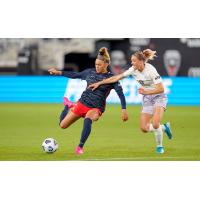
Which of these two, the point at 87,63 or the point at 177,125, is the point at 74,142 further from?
the point at 87,63

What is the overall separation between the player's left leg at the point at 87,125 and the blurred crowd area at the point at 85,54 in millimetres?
5643

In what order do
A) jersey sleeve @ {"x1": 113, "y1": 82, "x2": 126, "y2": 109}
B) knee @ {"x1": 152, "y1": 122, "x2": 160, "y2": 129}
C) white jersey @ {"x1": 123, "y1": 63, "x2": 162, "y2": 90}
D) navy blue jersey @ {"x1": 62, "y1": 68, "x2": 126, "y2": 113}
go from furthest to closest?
knee @ {"x1": 152, "y1": 122, "x2": 160, "y2": 129}
white jersey @ {"x1": 123, "y1": 63, "x2": 162, "y2": 90}
navy blue jersey @ {"x1": 62, "y1": 68, "x2": 126, "y2": 113}
jersey sleeve @ {"x1": 113, "y1": 82, "x2": 126, "y2": 109}

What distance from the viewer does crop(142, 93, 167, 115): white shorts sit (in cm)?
1083

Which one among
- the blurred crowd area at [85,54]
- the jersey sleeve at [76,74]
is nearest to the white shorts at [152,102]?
the jersey sleeve at [76,74]

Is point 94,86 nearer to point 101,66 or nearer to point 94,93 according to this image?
point 94,93

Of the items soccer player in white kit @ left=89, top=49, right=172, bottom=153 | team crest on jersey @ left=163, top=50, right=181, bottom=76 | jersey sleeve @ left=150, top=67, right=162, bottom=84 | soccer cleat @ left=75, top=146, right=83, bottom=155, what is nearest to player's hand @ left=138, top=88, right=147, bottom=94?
soccer player in white kit @ left=89, top=49, right=172, bottom=153

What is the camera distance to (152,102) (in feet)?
35.9

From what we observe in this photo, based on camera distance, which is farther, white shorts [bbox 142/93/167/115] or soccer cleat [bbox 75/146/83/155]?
white shorts [bbox 142/93/167/115]

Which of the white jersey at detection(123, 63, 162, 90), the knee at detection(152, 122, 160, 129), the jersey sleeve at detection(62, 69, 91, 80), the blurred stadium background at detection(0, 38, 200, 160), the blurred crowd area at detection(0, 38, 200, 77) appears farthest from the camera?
the blurred crowd area at detection(0, 38, 200, 77)

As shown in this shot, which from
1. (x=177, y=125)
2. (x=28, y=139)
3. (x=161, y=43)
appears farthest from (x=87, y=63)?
(x=28, y=139)

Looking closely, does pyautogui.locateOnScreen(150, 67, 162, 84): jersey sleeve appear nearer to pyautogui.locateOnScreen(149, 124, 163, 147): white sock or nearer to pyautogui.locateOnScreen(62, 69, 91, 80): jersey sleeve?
pyautogui.locateOnScreen(149, 124, 163, 147): white sock

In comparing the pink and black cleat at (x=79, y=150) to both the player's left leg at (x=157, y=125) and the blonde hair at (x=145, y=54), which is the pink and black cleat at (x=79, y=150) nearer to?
the player's left leg at (x=157, y=125)

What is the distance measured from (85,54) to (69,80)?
1.04 m

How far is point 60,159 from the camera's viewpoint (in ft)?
32.9
